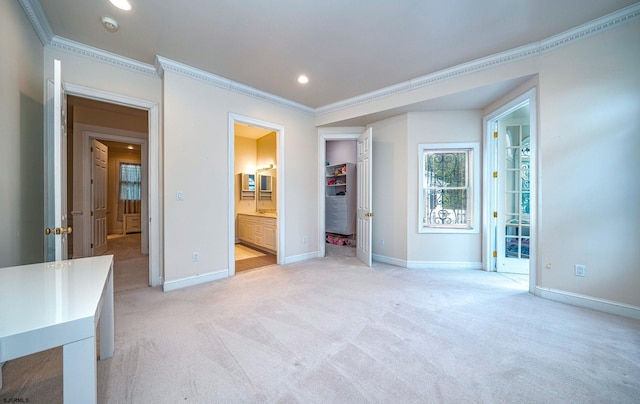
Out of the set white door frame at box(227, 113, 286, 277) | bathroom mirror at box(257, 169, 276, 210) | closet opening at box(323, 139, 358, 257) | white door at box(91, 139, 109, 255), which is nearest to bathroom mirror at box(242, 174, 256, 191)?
bathroom mirror at box(257, 169, 276, 210)

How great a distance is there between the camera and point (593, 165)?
2.51 metres

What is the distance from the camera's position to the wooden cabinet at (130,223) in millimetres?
7785

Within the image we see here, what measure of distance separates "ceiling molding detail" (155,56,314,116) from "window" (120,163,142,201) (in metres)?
6.30

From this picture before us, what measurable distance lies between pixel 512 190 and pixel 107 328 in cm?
496

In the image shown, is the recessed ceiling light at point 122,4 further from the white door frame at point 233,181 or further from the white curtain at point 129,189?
the white curtain at point 129,189

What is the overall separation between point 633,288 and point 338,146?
17.9 ft

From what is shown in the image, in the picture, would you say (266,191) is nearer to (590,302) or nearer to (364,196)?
(364,196)

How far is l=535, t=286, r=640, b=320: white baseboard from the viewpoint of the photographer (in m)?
2.35

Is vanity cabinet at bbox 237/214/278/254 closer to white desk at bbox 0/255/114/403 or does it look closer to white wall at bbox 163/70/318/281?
white wall at bbox 163/70/318/281

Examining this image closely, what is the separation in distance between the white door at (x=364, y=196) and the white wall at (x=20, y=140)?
386cm

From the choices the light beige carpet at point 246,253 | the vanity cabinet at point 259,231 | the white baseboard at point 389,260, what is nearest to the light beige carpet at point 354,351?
the white baseboard at point 389,260

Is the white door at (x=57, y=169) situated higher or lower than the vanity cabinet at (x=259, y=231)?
higher

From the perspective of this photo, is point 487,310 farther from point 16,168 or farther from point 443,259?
point 16,168

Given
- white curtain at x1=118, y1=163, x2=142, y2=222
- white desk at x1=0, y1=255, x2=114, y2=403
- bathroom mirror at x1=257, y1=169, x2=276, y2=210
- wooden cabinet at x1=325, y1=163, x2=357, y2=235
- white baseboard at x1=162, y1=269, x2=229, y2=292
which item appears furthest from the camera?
white curtain at x1=118, y1=163, x2=142, y2=222
